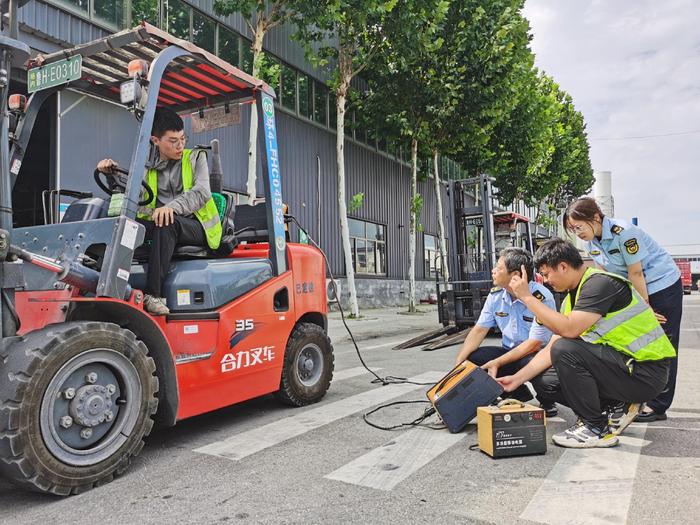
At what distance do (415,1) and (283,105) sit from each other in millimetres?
5006

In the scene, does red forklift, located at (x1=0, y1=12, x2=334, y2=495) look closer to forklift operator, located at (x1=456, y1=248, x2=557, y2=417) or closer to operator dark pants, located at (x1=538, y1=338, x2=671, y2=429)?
forklift operator, located at (x1=456, y1=248, x2=557, y2=417)

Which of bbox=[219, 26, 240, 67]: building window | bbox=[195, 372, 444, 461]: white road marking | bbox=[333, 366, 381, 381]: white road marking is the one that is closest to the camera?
bbox=[195, 372, 444, 461]: white road marking

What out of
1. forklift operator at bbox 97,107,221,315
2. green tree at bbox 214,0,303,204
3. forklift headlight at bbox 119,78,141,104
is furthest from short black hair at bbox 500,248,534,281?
green tree at bbox 214,0,303,204

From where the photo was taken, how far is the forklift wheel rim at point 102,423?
→ 281 cm

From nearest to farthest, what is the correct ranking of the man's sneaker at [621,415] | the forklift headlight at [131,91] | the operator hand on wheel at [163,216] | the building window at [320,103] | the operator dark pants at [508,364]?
the forklift headlight at [131,91] < the operator hand on wheel at [163,216] < the man's sneaker at [621,415] < the operator dark pants at [508,364] < the building window at [320,103]

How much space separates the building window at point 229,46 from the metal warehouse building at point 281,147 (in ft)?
0.09

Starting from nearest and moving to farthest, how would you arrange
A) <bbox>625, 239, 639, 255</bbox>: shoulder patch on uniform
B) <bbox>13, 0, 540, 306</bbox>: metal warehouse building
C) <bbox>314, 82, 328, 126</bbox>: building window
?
1. <bbox>625, 239, 639, 255</bbox>: shoulder patch on uniform
2. <bbox>13, 0, 540, 306</bbox>: metal warehouse building
3. <bbox>314, 82, 328, 126</bbox>: building window

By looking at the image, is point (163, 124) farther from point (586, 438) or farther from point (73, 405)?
point (586, 438)

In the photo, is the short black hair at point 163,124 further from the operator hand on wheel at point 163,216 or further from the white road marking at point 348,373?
the white road marking at point 348,373

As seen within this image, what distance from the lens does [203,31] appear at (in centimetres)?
1352

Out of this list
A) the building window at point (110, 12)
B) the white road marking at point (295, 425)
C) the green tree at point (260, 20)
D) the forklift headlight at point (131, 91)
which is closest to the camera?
the forklift headlight at point (131, 91)

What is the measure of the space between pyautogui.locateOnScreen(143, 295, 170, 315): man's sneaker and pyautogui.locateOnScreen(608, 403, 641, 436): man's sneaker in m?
3.26

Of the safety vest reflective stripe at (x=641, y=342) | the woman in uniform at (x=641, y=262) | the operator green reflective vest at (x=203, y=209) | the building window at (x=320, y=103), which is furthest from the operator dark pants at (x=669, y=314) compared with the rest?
the building window at (x=320, y=103)

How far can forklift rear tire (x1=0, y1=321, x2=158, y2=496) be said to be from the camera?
2.66 m
